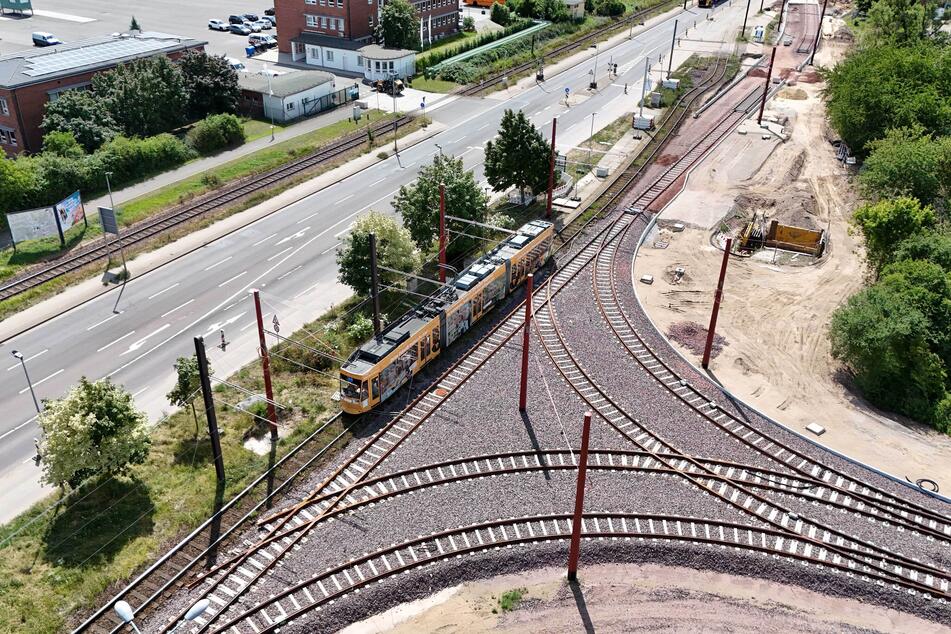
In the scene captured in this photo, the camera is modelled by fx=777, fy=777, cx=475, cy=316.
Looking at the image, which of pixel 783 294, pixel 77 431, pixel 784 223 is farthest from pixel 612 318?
pixel 77 431

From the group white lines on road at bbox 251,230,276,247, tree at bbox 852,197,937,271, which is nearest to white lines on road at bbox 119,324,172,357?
white lines on road at bbox 251,230,276,247

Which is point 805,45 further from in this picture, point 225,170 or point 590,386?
point 590,386

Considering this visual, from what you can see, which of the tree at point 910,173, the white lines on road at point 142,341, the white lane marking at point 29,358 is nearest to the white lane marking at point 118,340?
the white lines on road at point 142,341

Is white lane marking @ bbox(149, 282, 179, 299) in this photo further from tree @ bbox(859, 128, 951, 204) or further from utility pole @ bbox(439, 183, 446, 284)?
Result: tree @ bbox(859, 128, 951, 204)

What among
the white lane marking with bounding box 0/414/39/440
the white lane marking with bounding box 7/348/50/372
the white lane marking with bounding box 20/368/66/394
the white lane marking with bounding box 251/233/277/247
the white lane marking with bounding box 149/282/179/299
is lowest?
the white lane marking with bounding box 0/414/39/440

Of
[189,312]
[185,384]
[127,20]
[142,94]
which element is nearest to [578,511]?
[185,384]
